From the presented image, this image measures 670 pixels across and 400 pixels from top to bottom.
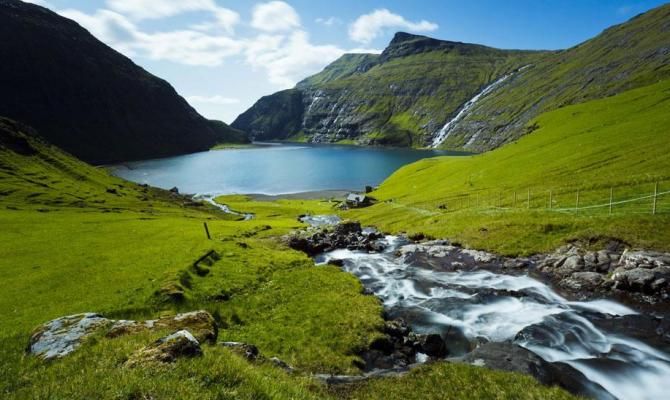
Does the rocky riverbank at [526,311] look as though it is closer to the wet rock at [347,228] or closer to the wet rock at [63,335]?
the wet rock at [63,335]

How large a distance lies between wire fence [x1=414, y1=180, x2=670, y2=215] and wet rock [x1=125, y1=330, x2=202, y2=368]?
4406cm

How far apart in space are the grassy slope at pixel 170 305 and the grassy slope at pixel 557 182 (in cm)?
2311

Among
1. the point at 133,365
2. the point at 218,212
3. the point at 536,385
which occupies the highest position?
the point at 133,365

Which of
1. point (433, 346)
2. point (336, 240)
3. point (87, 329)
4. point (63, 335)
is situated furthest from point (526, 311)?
point (336, 240)

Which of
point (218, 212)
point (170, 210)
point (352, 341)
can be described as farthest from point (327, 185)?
point (352, 341)

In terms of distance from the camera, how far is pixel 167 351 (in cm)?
1147

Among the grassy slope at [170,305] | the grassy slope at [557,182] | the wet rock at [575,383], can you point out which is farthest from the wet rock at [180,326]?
the grassy slope at [557,182]

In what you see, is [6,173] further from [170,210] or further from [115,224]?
[115,224]

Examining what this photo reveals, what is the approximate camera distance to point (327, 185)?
592ft

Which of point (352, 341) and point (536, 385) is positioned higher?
point (536, 385)

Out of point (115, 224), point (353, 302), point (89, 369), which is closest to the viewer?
point (89, 369)

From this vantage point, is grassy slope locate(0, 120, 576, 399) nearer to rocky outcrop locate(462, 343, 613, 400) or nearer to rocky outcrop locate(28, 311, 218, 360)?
rocky outcrop locate(28, 311, 218, 360)

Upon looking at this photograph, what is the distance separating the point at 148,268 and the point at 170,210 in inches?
2706

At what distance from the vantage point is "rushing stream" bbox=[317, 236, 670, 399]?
807 inches
